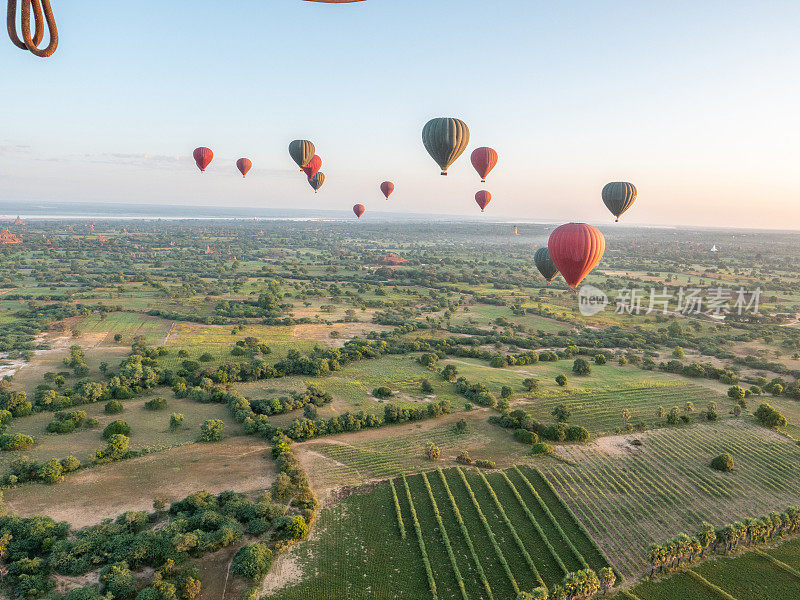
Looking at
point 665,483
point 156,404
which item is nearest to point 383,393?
point 156,404

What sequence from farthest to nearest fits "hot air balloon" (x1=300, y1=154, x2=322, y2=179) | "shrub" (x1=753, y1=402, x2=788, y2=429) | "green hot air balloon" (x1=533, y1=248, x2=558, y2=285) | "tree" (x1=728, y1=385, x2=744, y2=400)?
1. "hot air balloon" (x1=300, y1=154, x2=322, y2=179)
2. "green hot air balloon" (x1=533, y1=248, x2=558, y2=285)
3. "tree" (x1=728, y1=385, x2=744, y2=400)
4. "shrub" (x1=753, y1=402, x2=788, y2=429)

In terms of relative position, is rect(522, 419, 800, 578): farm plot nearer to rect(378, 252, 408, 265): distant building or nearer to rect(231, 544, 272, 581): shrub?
rect(231, 544, 272, 581): shrub

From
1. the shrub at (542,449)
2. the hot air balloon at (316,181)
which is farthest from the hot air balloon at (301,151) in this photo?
the shrub at (542,449)

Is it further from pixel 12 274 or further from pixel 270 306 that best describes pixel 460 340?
pixel 12 274

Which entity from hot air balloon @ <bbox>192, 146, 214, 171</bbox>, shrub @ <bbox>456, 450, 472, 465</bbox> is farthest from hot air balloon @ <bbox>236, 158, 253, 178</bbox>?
shrub @ <bbox>456, 450, 472, 465</bbox>

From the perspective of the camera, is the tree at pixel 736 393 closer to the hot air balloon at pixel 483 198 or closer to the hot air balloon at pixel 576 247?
the hot air balloon at pixel 576 247

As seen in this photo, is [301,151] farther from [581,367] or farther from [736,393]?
[736,393]
